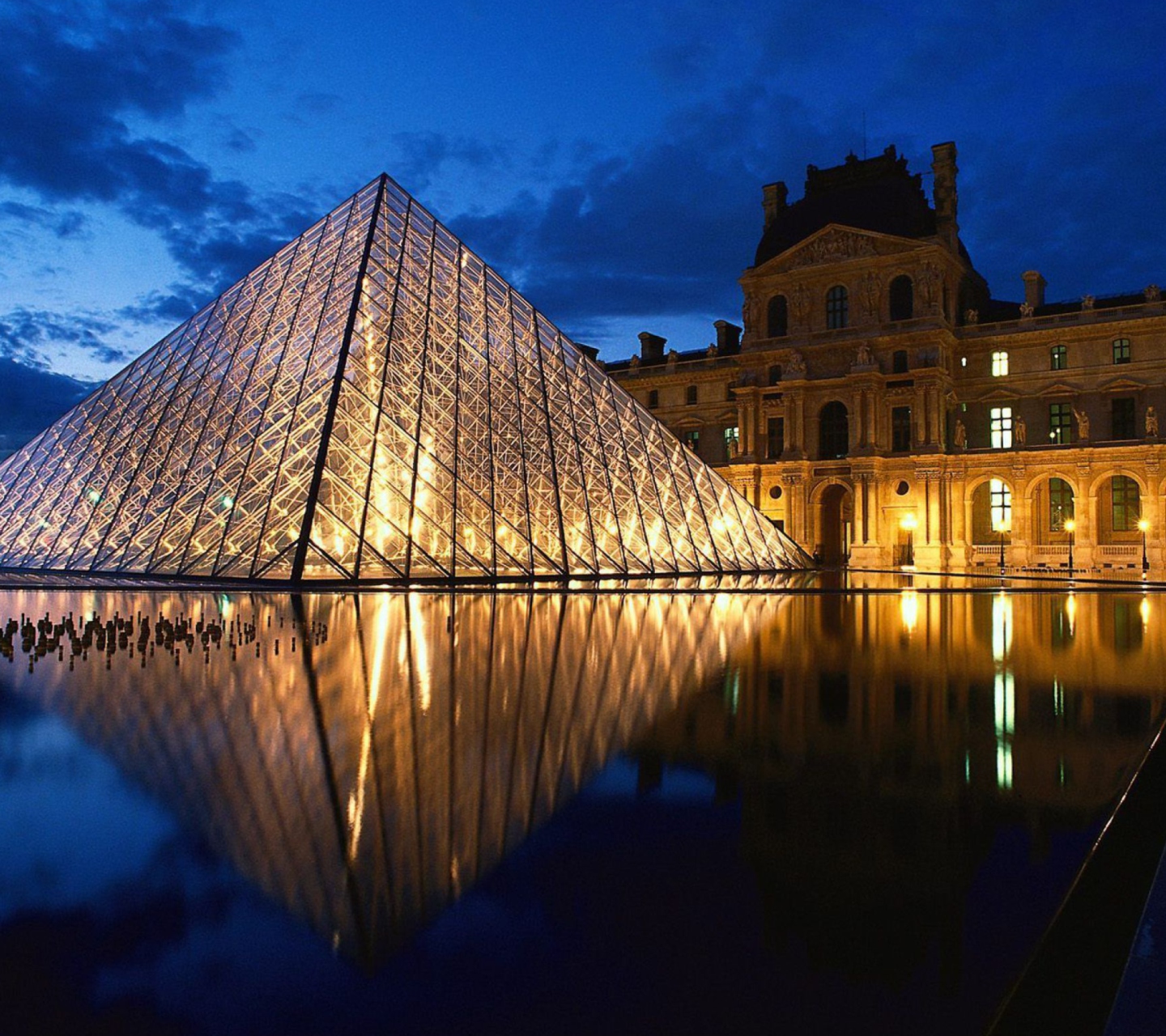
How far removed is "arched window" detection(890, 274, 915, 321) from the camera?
136 ft

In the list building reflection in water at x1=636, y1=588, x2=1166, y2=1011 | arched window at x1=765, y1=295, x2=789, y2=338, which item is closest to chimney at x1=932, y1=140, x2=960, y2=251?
arched window at x1=765, y1=295, x2=789, y2=338

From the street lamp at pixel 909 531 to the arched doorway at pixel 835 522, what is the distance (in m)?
3.32

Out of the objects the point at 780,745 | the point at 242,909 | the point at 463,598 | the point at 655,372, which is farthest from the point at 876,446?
the point at 242,909

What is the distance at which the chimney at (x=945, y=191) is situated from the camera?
4269 cm

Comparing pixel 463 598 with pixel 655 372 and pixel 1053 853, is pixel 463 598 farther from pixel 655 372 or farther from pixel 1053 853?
pixel 655 372

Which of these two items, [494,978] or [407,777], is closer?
[494,978]

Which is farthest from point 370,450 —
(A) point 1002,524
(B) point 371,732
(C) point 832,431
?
(A) point 1002,524

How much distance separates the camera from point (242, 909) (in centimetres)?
283

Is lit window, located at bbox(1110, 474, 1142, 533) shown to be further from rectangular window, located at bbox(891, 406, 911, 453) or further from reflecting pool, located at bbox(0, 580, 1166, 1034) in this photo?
reflecting pool, located at bbox(0, 580, 1166, 1034)

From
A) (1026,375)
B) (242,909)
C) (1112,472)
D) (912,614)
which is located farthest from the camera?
(1026,375)

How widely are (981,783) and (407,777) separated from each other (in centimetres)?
290

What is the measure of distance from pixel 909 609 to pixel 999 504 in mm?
28407

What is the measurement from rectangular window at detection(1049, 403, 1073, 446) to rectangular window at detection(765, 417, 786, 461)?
12.1 m

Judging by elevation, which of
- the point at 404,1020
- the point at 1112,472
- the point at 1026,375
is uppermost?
the point at 1026,375
